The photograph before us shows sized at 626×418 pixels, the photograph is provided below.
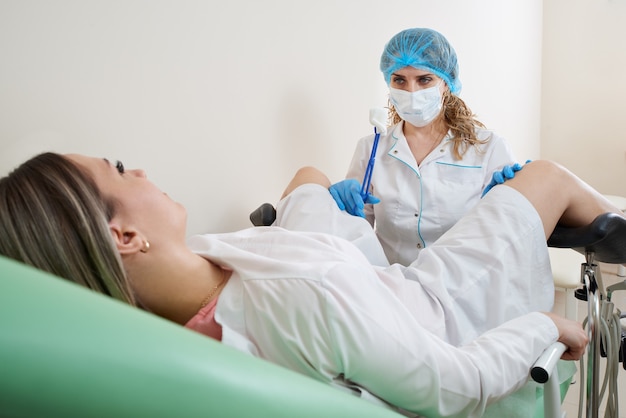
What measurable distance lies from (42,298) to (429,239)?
167 centimetres

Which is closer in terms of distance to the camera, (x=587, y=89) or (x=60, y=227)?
(x=60, y=227)

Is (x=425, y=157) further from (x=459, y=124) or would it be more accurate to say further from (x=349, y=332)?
(x=349, y=332)

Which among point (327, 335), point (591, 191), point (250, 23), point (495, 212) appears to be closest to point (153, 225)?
point (327, 335)

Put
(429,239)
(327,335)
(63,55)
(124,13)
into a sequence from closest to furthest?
(327,335)
(63,55)
(124,13)
(429,239)

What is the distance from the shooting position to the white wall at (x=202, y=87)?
1.25 meters

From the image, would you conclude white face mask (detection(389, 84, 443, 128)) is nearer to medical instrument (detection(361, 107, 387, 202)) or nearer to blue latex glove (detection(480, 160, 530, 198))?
medical instrument (detection(361, 107, 387, 202))

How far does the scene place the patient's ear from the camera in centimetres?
95

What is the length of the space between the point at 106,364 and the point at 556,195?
52.9 inches

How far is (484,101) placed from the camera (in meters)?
3.31

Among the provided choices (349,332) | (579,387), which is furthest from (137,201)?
(579,387)

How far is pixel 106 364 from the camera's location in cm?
38

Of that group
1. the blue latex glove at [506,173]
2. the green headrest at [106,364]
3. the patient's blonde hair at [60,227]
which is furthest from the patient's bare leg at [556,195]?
the green headrest at [106,364]

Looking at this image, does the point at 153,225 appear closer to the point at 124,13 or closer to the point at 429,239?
the point at 124,13

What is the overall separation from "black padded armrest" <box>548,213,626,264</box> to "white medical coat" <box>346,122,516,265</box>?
1.51 ft
